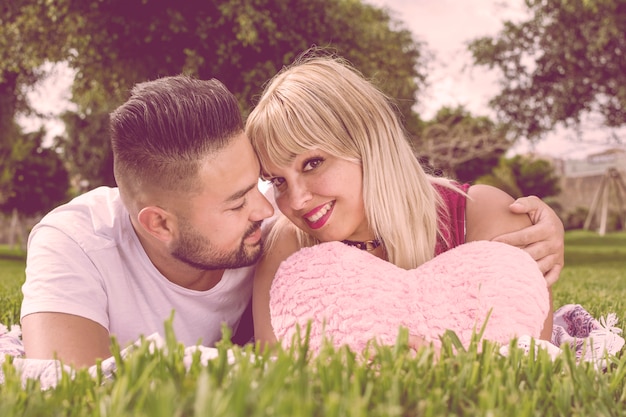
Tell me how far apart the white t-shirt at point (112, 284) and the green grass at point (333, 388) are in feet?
3.04

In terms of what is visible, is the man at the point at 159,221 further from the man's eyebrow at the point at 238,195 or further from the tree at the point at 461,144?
the tree at the point at 461,144

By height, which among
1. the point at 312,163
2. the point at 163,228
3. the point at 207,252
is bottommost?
the point at 207,252

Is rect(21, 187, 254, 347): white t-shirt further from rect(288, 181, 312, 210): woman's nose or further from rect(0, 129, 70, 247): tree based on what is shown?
rect(0, 129, 70, 247): tree

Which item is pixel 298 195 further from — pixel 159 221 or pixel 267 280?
pixel 159 221

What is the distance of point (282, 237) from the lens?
3047 millimetres

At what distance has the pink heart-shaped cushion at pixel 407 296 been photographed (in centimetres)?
241

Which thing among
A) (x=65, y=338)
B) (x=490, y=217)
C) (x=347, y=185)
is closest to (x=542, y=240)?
(x=490, y=217)

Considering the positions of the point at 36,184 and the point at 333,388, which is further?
the point at 36,184

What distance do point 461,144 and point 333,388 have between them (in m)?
24.7

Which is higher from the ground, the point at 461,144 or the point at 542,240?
the point at 461,144

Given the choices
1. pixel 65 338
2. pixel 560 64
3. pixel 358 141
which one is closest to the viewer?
pixel 65 338

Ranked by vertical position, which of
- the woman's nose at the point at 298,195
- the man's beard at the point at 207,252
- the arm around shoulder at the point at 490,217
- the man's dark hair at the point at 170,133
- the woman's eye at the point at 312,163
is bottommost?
the man's beard at the point at 207,252

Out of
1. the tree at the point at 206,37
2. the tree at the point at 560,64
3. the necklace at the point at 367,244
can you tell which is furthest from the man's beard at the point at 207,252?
the tree at the point at 560,64

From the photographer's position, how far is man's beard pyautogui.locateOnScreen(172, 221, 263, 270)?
9.17ft
